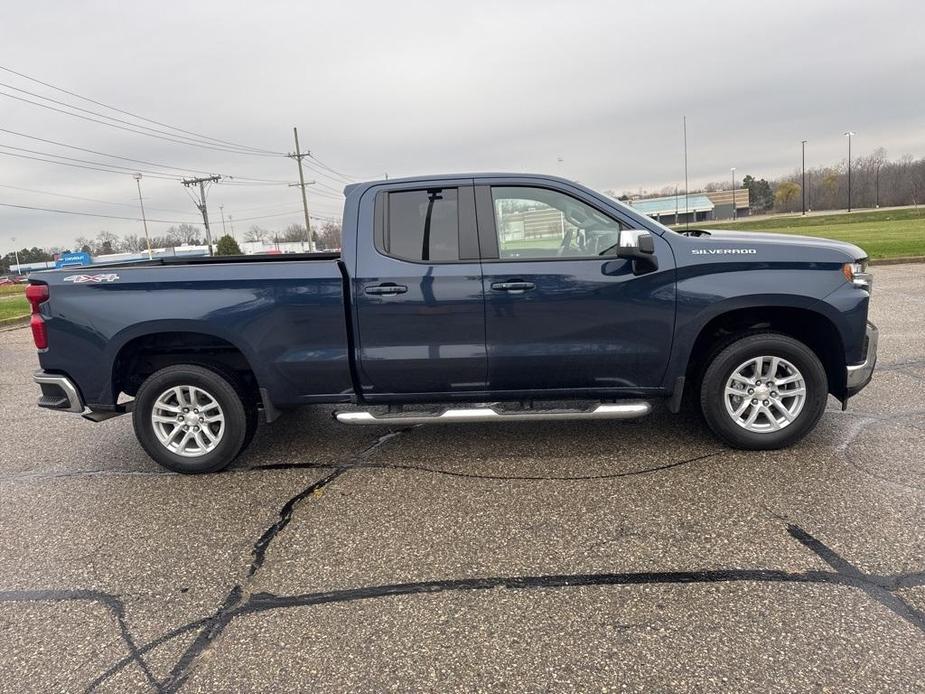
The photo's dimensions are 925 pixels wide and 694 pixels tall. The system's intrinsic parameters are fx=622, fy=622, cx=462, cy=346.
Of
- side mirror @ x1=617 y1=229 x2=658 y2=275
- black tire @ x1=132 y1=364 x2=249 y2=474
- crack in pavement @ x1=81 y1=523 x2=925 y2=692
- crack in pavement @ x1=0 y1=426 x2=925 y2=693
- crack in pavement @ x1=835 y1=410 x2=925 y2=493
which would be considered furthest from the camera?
black tire @ x1=132 y1=364 x2=249 y2=474

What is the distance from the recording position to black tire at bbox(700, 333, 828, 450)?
13.6 ft

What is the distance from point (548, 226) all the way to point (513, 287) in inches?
20.3

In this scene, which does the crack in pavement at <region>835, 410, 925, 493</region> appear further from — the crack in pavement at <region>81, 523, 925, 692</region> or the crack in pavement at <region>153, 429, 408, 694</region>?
the crack in pavement at <region>153, 429, 408, 694</region>

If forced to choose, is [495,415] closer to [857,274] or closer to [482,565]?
[482,565]

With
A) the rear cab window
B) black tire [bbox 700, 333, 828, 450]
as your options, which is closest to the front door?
the rear cab window

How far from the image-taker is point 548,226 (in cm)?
424

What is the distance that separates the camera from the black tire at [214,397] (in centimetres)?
435

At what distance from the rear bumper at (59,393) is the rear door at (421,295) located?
2026 millimetres

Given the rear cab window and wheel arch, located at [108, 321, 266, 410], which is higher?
the rear cab window

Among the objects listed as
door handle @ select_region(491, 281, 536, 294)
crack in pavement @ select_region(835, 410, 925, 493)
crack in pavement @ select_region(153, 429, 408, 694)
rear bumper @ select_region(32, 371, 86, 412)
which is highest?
door handle @ select_region(491, 281, 536, 294)

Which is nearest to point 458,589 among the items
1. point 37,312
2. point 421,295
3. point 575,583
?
point 575,583

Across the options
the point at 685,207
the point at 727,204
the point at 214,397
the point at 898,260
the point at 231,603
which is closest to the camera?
the point at 231,603

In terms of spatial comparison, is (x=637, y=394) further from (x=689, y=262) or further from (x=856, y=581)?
(x=856, y=581)

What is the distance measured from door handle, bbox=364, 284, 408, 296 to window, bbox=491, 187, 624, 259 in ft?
2.33
